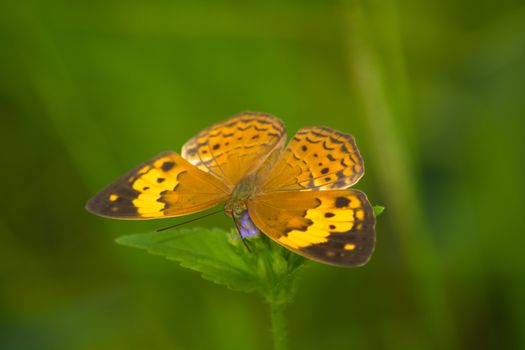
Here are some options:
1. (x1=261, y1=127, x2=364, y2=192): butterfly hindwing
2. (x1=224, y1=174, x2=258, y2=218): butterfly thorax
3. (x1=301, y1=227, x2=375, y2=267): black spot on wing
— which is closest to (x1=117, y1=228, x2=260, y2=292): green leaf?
(x1=224, y1=174, x2=258, y2=218): butterfly thorax

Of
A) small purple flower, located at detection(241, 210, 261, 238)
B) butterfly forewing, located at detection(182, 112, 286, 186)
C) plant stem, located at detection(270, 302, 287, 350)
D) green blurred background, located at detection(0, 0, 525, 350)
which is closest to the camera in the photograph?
plant stem, located at detection(270, 302, 287, 350)

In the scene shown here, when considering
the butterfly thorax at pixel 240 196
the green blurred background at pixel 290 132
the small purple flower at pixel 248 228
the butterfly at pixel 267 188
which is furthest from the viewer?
the green blurred background at pixel 290 132

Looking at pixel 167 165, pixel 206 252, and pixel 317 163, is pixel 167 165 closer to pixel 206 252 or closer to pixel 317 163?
pixel 206 252

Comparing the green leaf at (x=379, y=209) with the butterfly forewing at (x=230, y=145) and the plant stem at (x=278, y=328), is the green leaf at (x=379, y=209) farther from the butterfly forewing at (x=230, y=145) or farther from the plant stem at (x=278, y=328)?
the butterfly forewing at (x=230, y=145)

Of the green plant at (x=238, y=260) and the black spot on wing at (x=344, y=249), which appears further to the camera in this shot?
the green plant at (x=238, y=260)

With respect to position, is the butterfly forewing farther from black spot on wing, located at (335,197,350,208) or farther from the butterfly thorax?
black spot on wing, located at (335,197,350,208)

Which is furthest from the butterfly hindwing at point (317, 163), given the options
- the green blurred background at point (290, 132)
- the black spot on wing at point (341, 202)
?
the green blurred background at point (290, 132)

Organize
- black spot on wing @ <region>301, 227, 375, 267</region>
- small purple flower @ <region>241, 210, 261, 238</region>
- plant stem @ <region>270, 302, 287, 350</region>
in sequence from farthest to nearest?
small purple flower @ <region>241, 210, 261, 238</region>, plant stem @ <region>270, 302, 287, 350</region>, black spot on wing @ <region>301, 227, 375, 267</region>
